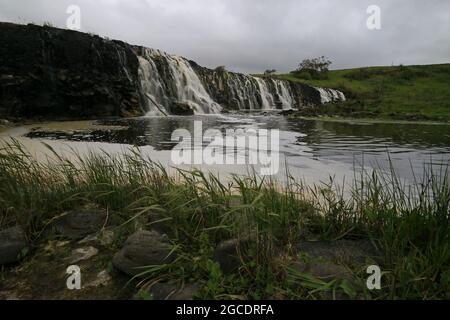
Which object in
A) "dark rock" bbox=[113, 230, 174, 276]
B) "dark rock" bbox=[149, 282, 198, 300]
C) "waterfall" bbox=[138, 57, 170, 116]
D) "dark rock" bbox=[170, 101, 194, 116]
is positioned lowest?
"dark rock" bbox=[149, 282, 198, 300]

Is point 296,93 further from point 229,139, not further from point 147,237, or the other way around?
point 147,237

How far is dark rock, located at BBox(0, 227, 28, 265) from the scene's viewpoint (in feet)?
8.93

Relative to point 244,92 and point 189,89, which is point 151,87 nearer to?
point 189,89

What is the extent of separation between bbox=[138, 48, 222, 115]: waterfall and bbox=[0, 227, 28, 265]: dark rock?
2215cm

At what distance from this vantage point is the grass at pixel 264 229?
87.6 inches

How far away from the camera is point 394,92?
1410 inches

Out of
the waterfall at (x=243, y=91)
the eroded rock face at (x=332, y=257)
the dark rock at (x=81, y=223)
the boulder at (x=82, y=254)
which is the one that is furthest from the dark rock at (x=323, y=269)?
the waterfall at (x=243, y=91)

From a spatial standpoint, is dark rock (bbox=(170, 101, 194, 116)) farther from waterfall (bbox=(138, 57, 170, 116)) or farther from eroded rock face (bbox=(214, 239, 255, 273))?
eroded rock face (bbox=(214, 239, 255, 273))

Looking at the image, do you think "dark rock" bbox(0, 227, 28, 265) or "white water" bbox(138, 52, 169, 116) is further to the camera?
"white water" bbox(138, 52, 169, 116)

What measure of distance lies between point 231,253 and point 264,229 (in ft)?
1.06

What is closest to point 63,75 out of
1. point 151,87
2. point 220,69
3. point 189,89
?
point 151,87

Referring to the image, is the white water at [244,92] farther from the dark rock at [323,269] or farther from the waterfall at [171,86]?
the dark rock at [323,269]

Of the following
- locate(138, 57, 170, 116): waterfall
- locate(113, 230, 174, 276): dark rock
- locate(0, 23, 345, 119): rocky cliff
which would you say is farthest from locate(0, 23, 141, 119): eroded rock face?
locate(113, 230, 174, 276): dark rock

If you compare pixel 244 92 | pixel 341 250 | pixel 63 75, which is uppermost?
pixel 244 92
